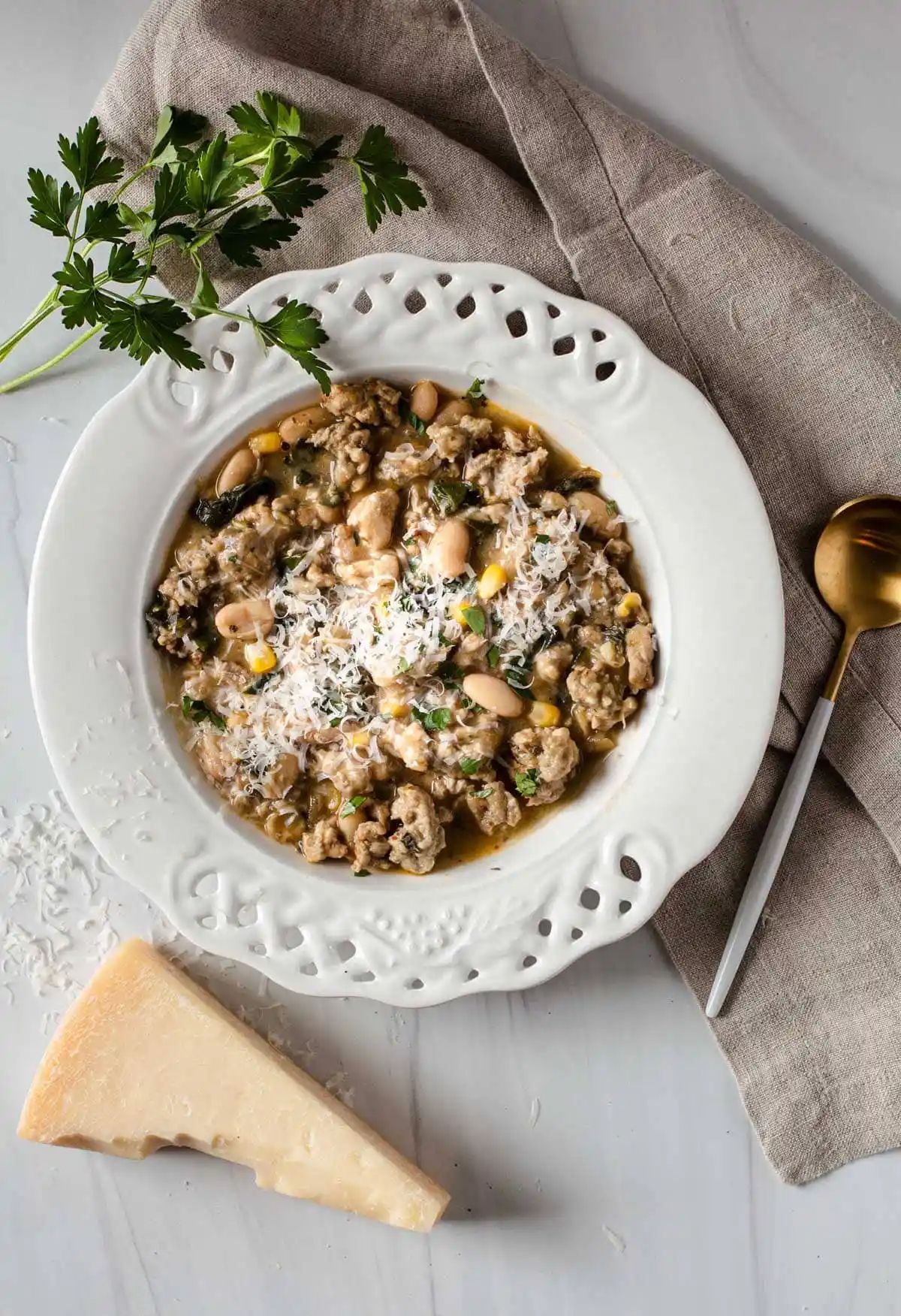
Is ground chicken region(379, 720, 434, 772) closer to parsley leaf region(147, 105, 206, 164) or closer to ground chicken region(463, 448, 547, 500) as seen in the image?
ground chicken region(463, 448, 547, 500)

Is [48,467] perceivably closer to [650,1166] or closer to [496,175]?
[496,175]

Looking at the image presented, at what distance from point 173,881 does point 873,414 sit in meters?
2.70

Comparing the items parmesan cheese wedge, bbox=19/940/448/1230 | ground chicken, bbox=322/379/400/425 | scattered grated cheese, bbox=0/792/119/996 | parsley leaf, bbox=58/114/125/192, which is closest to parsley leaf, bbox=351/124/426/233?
ground chicken, bbox=322/379/400/425

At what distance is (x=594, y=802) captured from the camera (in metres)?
3.41

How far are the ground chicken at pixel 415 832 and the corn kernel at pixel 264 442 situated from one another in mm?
1146

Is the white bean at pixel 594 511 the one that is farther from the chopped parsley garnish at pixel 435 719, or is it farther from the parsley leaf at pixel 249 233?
the parsley leaf at pixel 249 233

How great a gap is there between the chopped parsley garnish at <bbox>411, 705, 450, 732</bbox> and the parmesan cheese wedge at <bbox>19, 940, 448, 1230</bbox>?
4.03 ft

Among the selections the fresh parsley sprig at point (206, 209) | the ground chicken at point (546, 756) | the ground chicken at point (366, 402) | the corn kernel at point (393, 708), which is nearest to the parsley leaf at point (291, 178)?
the fresh parsley sprig at point (206, 209)

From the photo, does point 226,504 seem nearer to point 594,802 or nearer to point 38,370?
point 38,370

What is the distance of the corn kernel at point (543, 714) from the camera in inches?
134

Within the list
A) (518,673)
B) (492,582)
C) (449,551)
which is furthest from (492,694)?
(449,551)

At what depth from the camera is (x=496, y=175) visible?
12.0 ft

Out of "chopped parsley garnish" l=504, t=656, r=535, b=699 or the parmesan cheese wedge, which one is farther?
the parmesan cheese wedge

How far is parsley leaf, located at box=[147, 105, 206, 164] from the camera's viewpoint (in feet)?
11.3
